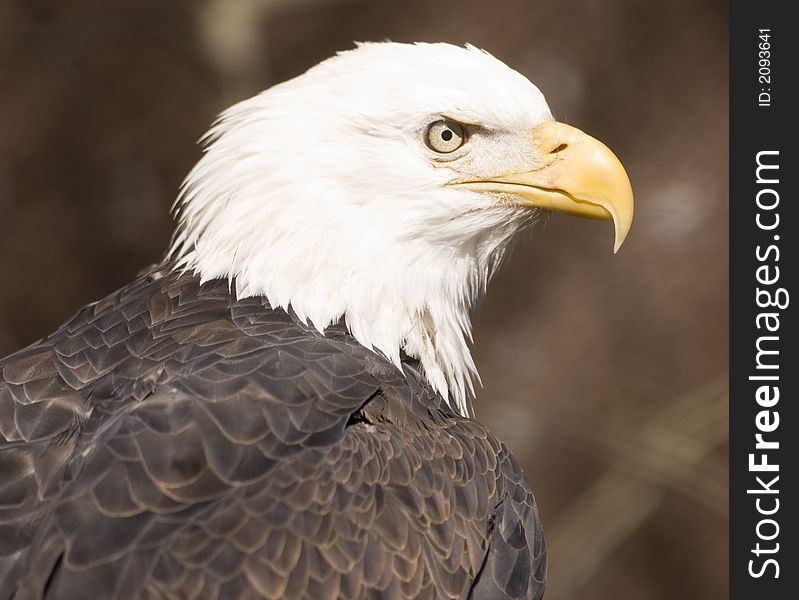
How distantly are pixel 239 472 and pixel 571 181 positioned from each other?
1139 millimetres

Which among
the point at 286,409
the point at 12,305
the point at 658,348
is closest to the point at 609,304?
the point at 658,348

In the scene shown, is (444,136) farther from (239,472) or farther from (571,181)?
(239,472)

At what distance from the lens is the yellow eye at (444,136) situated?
8.78 feet

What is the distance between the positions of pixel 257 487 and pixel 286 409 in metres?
0.19

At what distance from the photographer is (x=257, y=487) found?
7.00ft

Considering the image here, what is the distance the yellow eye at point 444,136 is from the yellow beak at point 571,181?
0.32 ft

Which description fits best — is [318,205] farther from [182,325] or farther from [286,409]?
[286,409]

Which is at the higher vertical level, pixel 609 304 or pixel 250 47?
pixel 250 47

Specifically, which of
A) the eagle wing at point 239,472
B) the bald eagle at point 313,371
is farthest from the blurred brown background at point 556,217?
the eagle wing at point 239,472

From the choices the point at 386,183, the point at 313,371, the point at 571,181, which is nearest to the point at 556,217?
the point at 571,181

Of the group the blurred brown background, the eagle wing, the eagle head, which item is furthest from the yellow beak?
the blurred brown background

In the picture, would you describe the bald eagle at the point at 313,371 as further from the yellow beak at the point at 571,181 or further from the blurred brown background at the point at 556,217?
the blurred brown background at the point at 556,217

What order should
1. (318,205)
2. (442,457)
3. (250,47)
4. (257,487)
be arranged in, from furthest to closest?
1. (250,47)
2. (318,205)
3. (442,457)
4. (257,487)

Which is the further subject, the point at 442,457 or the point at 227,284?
the point at 227,284
